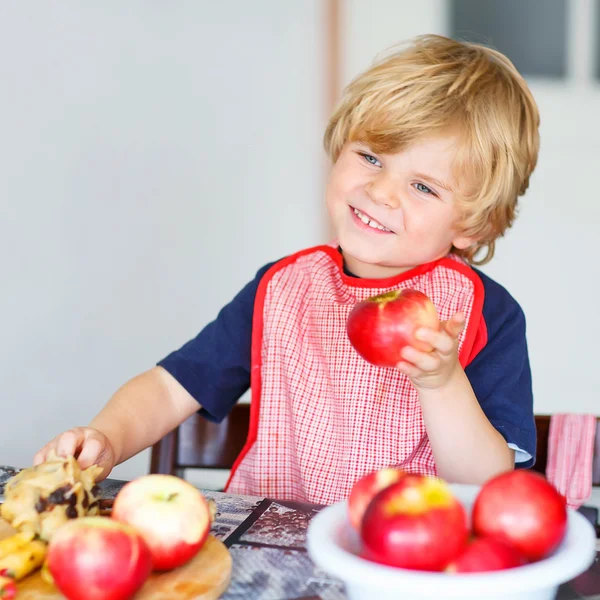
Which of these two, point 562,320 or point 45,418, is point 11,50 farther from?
point 562,320

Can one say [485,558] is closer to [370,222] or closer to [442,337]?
[442,337]

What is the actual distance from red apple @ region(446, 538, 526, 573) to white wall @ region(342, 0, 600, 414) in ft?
6.18

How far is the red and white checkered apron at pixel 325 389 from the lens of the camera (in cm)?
117

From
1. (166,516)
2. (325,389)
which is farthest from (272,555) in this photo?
(325,389)

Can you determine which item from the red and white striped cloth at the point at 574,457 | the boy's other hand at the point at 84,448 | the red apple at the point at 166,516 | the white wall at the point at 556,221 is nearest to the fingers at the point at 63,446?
the boy's other hand at the point at 84,448

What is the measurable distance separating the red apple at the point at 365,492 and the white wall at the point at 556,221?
5.92 feet

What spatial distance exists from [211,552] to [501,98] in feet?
2.55

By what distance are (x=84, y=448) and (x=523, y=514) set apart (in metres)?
0.56

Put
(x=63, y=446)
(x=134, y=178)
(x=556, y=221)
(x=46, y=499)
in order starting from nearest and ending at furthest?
1. (x=46, y=499)
2. (x=63, y=446)
3. (x=134, y=178)
4. (x=556, y=221)

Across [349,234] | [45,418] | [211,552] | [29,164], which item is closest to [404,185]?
[349,234]

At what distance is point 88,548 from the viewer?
0.61 metres

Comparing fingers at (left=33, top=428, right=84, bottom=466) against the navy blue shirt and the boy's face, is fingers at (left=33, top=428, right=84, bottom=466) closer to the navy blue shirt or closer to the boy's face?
the navy blue shirt

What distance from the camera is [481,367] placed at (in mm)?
1161

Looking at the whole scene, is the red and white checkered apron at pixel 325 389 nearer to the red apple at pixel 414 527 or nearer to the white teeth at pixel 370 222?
the white teeth at pixel 370 222
